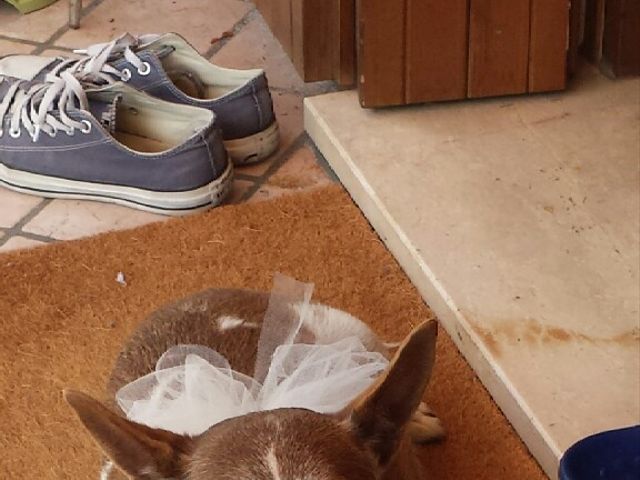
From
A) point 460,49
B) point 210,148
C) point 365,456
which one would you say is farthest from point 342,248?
point 365,456

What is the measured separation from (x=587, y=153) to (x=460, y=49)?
1.12 ft

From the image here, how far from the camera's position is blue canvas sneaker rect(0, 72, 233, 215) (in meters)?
2.24

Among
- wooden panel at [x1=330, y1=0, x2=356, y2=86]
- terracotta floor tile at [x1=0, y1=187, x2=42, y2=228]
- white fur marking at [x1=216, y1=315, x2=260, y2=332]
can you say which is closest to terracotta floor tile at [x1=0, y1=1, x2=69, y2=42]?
terracotta floor tile at [x1=0, y1=187, x2=42, y2=228]

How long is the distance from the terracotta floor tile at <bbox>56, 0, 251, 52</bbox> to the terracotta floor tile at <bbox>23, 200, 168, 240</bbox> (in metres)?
0.65

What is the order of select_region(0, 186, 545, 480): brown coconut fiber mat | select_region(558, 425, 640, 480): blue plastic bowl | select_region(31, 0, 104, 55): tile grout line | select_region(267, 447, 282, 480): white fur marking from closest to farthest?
select_region(267, 447, 282, 480): white fur marking
select_region(558, 425, 640, 480): blue plastic bowl
select_region(0, 186, 545, 480): brown coconut fiber mat
select_region(31, 0, 104, 55): tile grout line

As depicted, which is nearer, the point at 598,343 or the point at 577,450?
the point at 577,450

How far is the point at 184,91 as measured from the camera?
2.48 metres

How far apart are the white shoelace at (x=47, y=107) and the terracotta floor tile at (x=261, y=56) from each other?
521 millimetres

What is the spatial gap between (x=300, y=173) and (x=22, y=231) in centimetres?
58

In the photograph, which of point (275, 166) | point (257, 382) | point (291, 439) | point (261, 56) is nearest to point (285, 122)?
point (275, 166)

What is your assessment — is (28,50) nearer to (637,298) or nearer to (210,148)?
(210,148)

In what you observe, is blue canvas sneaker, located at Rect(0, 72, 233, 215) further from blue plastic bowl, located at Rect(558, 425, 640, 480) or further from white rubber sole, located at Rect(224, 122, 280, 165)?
blue plastic bowl, located at Rect(558, 425, 640, 480)

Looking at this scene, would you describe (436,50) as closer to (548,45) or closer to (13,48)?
(548,45)

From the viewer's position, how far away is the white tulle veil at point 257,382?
4.67 feet
